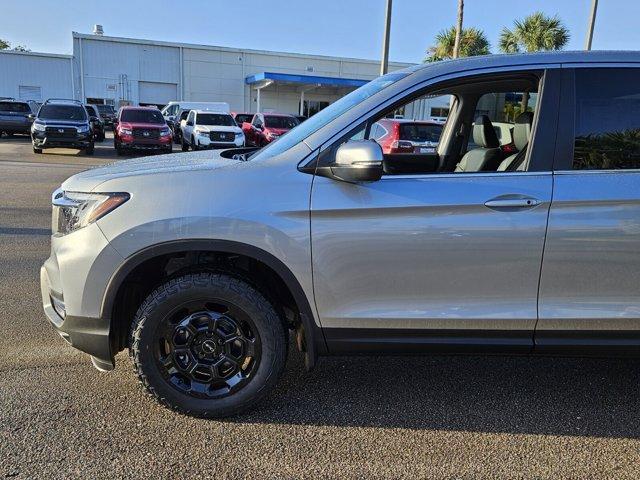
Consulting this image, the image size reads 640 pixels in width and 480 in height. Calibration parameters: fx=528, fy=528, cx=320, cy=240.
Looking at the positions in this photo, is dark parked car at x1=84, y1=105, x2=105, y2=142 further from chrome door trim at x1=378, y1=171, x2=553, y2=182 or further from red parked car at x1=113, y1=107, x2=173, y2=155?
chrome door trim at x1=378, y1=171, x2=553, y2=182

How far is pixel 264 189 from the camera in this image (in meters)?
2.64

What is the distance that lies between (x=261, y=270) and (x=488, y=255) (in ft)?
3.98

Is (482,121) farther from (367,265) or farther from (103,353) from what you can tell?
(103,353)

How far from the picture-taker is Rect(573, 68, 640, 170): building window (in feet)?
8.99

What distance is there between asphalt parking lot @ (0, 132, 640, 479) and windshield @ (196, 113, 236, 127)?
17.2 meters

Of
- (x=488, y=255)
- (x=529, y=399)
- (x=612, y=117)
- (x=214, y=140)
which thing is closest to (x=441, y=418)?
(x=529, y=399)

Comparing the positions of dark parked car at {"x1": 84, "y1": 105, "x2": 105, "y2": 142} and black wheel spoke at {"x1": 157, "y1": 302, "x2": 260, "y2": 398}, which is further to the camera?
dark parked car at {"x1": 84, "y1": 105, "x2": 105, "y2": 142}

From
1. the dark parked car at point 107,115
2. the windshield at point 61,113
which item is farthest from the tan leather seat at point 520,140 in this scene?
the dark parked car at point 107,115

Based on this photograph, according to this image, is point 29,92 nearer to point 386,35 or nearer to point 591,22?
point 386,35

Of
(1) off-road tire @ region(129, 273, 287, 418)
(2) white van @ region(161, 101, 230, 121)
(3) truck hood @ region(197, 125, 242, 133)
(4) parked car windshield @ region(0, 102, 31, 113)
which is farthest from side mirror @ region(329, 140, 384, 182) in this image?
(4) parked car windshield @ region(0, 102, 31, 113)

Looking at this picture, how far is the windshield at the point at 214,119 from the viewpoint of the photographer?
66.4ft

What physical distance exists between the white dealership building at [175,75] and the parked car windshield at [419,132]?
27.2 metres

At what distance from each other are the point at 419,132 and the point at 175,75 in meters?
35.2

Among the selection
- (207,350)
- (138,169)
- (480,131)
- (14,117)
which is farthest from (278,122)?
(207,350)
